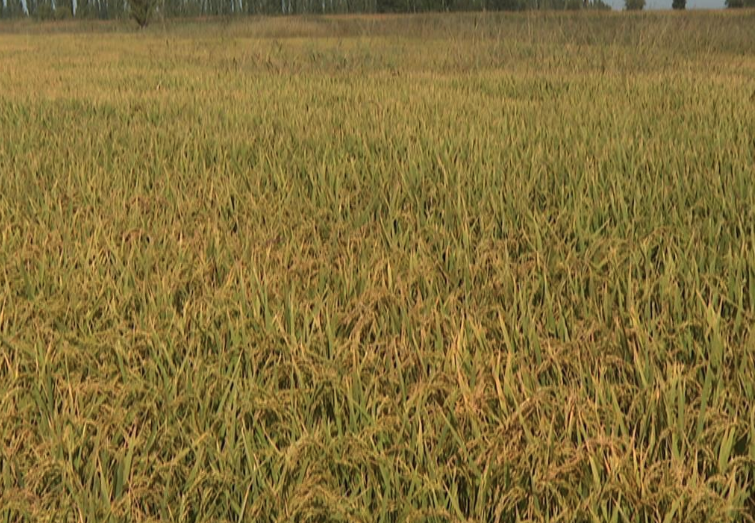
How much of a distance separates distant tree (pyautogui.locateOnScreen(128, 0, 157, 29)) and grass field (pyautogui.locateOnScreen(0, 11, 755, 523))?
70.9 feet

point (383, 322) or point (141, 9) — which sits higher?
point (141, 9)

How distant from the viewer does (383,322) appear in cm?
151

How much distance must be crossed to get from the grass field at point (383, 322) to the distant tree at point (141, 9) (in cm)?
2162

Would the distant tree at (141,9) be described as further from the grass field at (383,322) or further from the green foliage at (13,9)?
the green foliage at (13,9)

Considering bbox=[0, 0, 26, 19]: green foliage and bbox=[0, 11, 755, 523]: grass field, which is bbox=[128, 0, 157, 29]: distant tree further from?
bbox=[0, 0, 26, 19]: green foliage

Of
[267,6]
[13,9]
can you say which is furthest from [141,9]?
[13,9]

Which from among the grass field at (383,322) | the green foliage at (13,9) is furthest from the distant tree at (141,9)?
the green foliage at (13,9)

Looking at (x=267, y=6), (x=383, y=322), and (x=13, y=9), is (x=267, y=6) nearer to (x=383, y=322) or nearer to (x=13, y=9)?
(x=13, y=9)

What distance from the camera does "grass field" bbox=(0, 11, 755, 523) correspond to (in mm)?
1036

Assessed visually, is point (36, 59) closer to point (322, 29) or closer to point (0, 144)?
point (0, 144)

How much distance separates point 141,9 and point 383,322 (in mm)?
24501

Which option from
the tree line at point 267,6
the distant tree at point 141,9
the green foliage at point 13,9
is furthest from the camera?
the green foliage at point 13,9

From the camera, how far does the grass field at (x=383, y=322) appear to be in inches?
40.8

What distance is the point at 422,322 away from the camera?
4.90 ft
